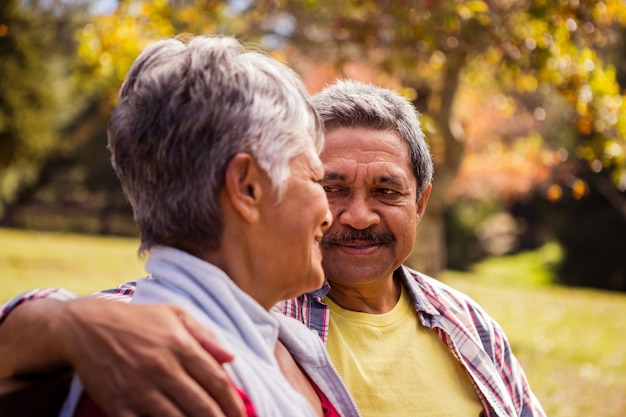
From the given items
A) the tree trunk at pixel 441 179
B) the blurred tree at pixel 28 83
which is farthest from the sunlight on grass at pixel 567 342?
the blurred tree at pixel 28 83

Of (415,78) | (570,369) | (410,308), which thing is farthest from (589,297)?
(410,308)

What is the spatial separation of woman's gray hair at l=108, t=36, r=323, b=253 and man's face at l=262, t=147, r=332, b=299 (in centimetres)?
4

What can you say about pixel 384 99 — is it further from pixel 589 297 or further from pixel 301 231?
pixel 589 297

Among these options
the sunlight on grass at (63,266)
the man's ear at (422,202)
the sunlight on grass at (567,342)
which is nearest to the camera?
the man's ear at (422,202)

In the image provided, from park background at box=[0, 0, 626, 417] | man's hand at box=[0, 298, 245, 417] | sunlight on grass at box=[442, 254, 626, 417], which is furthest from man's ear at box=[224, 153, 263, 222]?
sunlight on grass at box=[442, 254, 626, 417]

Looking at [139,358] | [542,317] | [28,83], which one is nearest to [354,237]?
[139,358]

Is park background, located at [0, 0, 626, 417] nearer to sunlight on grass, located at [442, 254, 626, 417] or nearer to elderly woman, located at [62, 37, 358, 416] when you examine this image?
sunlight on grass, located at [442, 254, 626, 417]

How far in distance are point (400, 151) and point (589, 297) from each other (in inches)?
638

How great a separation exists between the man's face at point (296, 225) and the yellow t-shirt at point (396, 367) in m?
0.85

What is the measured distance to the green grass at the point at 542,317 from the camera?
8.44 meters

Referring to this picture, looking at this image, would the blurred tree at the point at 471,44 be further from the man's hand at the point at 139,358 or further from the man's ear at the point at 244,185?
the man's hand at the point at 139,358

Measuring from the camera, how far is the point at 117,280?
582 inches

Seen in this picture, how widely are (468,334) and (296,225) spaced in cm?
125

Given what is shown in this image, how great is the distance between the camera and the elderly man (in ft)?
7.85
